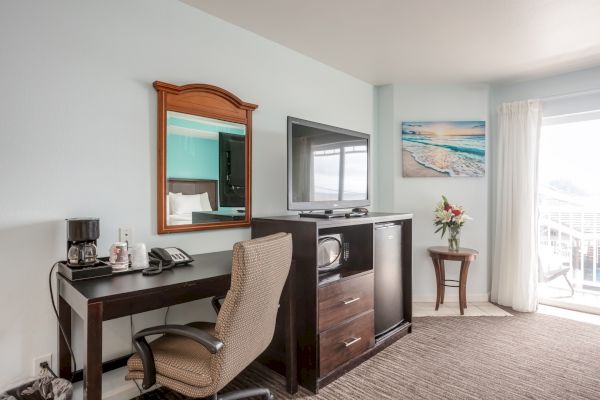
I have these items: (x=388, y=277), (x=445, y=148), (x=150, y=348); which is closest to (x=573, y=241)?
(x=445, y=148)

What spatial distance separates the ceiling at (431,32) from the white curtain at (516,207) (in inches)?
19.4

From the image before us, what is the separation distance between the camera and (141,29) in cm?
189

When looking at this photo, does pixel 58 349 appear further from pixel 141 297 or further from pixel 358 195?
pixel 358 195

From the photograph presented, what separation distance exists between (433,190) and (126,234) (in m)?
3.07

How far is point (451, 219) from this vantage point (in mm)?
3303

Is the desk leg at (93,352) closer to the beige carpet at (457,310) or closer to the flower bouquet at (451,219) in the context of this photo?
the beige carpet at (457,310)

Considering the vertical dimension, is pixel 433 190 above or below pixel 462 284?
above

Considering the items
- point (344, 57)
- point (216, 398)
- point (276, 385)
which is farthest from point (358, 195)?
point (216, 398)

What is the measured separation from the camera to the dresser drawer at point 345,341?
6.64 feet

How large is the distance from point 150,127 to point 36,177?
0.62 m

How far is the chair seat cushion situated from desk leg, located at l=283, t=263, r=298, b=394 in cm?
57

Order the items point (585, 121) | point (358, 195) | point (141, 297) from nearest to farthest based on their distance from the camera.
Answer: point (141, 297) < point (358, 195) < point (585, 121)

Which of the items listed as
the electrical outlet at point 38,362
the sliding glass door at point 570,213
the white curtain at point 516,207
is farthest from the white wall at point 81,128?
the sliding glass door at point 570,213

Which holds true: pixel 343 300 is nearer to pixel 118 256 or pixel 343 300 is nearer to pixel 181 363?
pixel 181 363
